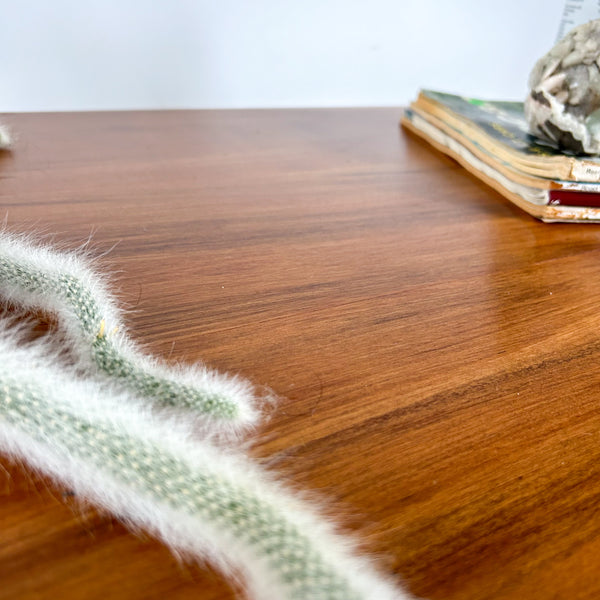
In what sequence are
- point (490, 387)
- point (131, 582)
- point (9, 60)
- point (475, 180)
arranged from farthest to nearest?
point (9, 60) → point (475, 180) → point (490, 387) → point (131, 582)

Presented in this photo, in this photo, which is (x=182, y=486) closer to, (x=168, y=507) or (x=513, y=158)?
(x=168, y=507)

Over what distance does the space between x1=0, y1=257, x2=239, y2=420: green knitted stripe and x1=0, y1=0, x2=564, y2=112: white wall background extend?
3.20 ft

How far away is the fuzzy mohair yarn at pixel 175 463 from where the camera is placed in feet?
0.81

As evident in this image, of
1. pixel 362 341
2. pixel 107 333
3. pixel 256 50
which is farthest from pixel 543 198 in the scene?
pixel 256 50

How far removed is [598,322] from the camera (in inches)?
19.6

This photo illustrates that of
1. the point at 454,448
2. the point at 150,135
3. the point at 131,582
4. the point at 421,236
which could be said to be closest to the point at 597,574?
the point at 454,448

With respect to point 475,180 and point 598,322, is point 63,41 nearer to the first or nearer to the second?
point 475,180

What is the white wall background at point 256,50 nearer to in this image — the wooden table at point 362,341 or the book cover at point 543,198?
the wooden table at point 362,341

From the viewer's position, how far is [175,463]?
0.28 meters

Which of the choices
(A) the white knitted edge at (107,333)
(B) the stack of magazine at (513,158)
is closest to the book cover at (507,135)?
(B) the stack of magazine at (513,158)

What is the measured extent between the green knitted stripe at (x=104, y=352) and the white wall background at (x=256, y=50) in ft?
3.20

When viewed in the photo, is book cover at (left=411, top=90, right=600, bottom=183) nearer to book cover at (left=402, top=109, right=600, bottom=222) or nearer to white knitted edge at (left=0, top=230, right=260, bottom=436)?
book cover at (left=402, top=109, right=600, bottom=222)

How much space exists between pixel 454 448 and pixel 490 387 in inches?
2.8

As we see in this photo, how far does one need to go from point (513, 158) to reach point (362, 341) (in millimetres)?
434
